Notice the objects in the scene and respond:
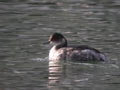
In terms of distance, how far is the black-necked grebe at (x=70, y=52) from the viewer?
58.1ft

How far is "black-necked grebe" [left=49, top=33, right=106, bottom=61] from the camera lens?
17.7 m

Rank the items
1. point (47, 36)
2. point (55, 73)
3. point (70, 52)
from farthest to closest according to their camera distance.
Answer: point (47, 36) → point (70, 52) → point (55, 73)

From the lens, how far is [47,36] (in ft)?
67.3

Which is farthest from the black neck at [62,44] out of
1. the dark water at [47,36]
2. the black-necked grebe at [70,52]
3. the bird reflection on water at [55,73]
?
the bird reflection on water at [55,73]

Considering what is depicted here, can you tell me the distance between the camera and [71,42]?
65.8 feet

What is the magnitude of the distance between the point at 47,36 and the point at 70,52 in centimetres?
231

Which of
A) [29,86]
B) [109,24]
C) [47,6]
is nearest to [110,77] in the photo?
[29,86]

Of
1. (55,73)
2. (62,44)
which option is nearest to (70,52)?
(62,44)

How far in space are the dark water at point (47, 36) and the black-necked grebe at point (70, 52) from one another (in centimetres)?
30

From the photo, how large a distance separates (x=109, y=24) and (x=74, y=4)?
3718mm

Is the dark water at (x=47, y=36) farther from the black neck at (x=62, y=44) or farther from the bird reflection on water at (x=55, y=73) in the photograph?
the black neck at (x=62, y=44)

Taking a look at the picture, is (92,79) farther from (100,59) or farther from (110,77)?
(100,59)

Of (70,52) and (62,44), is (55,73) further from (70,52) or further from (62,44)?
(62,44)

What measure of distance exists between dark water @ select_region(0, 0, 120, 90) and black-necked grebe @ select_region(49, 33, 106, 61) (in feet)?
0.97
